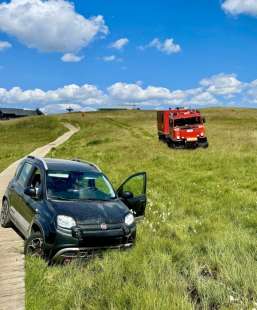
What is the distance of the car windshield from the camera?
8.44 metres

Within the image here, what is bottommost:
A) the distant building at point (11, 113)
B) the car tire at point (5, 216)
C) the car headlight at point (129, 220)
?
the distant building at point (11, 113)

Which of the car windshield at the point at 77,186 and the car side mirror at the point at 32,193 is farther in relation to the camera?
the car windshield at the point at 77,186

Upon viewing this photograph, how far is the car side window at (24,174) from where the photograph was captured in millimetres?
9648

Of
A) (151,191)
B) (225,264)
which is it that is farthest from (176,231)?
(151,191)

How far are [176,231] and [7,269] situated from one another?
143 inches

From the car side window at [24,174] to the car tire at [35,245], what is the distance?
2068 millimetres

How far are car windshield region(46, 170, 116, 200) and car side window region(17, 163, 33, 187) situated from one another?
93 centimetres

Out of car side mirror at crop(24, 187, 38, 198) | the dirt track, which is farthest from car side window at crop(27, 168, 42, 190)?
the dirt track

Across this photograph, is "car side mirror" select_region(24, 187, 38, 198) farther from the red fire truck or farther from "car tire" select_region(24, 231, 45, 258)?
the red fire truck

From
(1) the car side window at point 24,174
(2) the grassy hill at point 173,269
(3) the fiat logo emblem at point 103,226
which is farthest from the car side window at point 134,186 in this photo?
(3) the fiat logo emblem at point 103,226

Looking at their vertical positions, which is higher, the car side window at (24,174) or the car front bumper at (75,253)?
the car side window at (24,174)

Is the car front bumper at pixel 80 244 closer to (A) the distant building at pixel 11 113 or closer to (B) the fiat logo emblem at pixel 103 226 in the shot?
(B) the fiat logo emblem at pixel 103 226

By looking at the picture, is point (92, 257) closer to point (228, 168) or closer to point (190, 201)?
point (190, 201)

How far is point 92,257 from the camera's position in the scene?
732 centimetres
